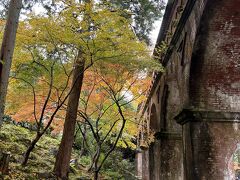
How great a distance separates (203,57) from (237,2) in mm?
1677

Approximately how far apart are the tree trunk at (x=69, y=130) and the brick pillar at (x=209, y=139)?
3.89 metres

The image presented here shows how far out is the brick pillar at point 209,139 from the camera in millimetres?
8266

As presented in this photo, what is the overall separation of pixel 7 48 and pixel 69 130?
4.98m

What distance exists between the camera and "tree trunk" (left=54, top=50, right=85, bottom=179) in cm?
1028

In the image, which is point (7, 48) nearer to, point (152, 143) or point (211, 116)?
point (211, 116)

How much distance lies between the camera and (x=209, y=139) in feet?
27.8

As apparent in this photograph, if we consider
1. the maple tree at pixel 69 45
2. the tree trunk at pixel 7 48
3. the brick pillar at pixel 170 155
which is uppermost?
the maple tree at pixel 69 45

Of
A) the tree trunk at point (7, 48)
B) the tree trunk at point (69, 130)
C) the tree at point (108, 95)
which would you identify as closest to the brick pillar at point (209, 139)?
the tree at point (108, 95)

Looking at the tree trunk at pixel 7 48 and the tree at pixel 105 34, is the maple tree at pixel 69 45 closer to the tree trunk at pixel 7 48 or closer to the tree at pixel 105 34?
the tree at pixel 105 34

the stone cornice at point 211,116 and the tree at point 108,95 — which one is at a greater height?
the tree at point 108,95

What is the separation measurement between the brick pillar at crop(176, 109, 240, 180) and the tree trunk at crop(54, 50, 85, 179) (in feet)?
12.8

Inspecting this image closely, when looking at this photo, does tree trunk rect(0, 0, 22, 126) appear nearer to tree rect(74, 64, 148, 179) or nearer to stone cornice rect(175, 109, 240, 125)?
stone cornice rect(175, 109, 240, 125)

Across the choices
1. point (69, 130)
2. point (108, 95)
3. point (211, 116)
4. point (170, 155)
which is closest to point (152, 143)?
point (170, 155)

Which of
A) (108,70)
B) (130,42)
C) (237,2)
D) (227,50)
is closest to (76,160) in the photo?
(108,70)
